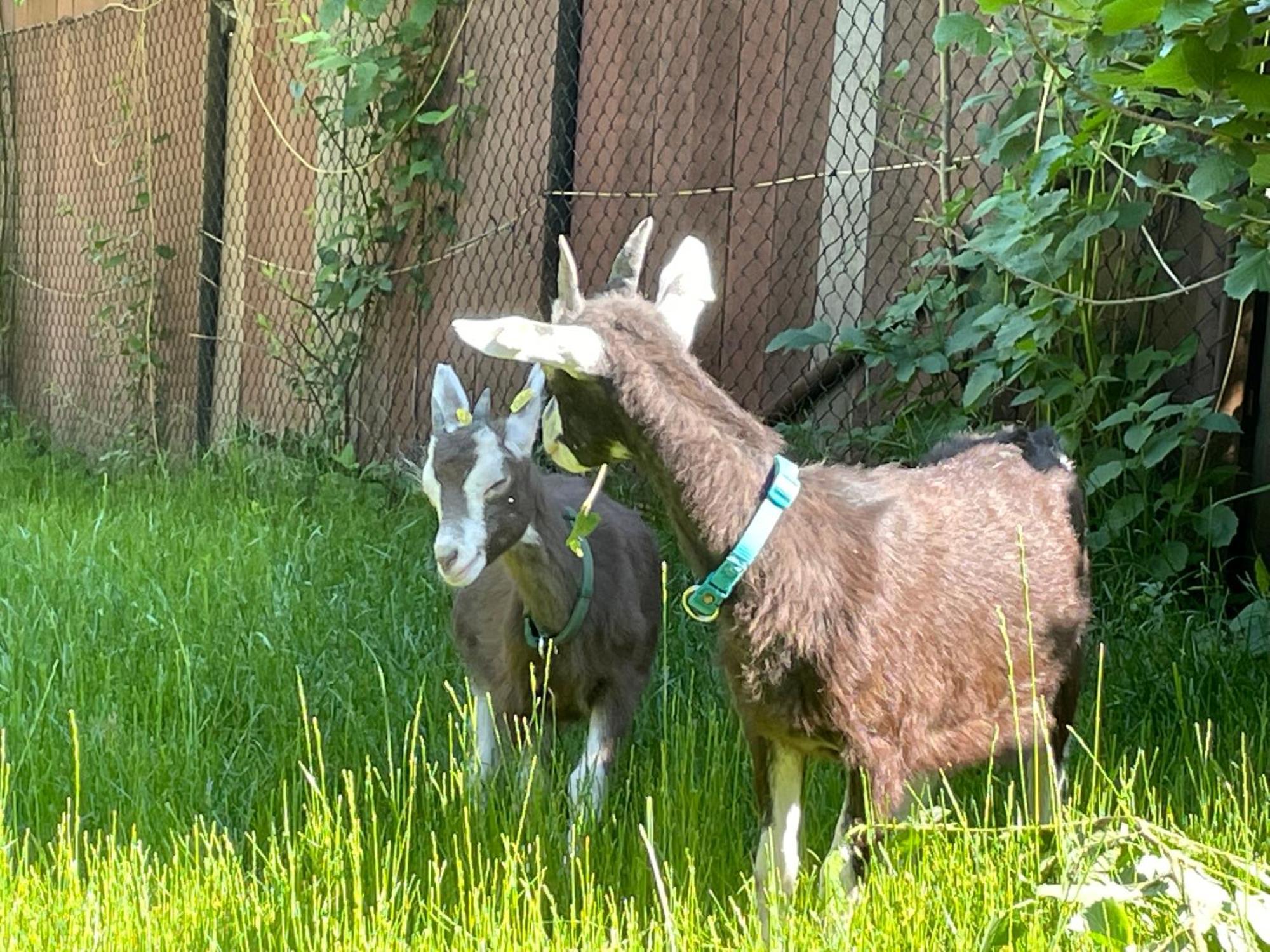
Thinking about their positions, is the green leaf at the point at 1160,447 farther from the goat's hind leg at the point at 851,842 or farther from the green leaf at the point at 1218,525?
the goat's hind leg at the point at 851,842

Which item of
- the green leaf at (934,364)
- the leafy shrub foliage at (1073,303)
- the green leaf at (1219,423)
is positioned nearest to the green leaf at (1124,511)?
the leafy shrub foliage at (1073,303)

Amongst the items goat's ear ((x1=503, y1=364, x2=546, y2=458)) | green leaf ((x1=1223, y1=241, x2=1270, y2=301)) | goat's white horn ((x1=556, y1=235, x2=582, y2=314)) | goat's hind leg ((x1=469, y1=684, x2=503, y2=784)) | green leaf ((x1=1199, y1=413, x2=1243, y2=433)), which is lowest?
goat's hind leg ((x1=469, y1=684, x2=503, y2=784))

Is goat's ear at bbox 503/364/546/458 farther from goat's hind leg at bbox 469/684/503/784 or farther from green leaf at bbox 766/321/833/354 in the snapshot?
green leaf at bbox 766/321/833/354

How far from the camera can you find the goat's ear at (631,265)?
10.1ft

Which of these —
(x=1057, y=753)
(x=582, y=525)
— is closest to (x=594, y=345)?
(x=582, y=525)

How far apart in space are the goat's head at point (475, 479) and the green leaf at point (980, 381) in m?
1.20

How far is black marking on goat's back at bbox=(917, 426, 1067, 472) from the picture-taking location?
3.75 meters

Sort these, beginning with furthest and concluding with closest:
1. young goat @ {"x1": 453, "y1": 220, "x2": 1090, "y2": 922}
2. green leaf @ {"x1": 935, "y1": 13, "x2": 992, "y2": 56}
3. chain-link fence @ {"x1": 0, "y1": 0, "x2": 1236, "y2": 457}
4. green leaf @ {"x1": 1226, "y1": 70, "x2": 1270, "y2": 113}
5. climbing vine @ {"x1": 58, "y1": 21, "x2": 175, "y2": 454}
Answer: climbing vine @ {"x1": 58, "y1": 21, "x2": 175, "y2": 454}, chain-link fence @ {"x1": 0, "y1": 0, "x2": 1236, "y2": 457}, green leaf @ {"x1": 935, "y1": 13, "x2": 992, "y2": 56}, young goat @ {"x1": 453, "y1": 220, "x2": 1090, "y2": 922}, green leaf @ {"x1": 1226, "y1": 70, "x2": 1270, "y2": 113}

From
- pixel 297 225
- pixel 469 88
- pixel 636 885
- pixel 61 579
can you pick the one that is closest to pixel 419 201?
pixel 469 88

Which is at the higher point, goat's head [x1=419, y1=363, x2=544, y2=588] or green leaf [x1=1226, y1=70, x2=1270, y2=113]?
green leaf [x1=1226, y1=70, x2=1270, y2=113]

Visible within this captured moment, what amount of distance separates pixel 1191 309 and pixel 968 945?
2.59 meters

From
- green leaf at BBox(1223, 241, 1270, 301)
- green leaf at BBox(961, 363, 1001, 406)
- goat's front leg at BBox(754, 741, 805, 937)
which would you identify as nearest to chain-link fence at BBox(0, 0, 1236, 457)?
green leaf at BBox(961, 363, 1001, 406)

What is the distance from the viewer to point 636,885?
3.16 meters

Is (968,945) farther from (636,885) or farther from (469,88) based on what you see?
(469,88)
